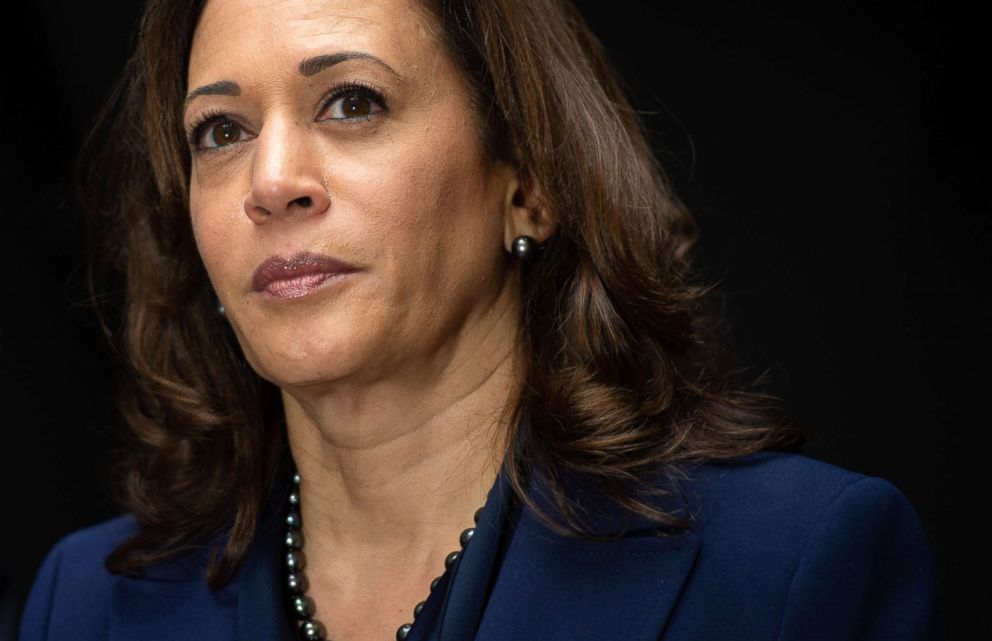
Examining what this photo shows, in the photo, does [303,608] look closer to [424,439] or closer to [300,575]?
[300,575]

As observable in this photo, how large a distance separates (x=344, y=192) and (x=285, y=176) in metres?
0.10

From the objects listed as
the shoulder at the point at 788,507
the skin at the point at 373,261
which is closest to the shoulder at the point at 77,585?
the skin at the point at 373,261

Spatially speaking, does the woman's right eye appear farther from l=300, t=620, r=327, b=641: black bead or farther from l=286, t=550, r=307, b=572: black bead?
l=300, t=620, r=327, b=641: black bead

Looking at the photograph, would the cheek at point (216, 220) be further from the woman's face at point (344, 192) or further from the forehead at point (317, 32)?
the forehead at point (317, 32)

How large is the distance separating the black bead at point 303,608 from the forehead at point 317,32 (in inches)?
38.5

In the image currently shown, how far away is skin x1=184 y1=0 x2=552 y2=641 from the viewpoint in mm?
2551

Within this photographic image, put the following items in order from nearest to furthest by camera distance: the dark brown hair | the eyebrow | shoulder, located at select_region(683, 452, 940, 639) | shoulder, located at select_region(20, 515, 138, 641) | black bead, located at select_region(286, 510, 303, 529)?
shoulder, located at select_region(683, 452, 940, 639)
the eyebrow
the dark brown hair
black bead, located at select_region(286, 510, 303, 529)
shoulder, located at select_region(20, 515, 138, 641)

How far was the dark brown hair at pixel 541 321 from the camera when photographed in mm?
2689

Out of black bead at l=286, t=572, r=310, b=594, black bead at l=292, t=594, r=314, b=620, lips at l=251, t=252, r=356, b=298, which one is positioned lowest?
Answer: black bead at l=292, t=594, r=314, b=620

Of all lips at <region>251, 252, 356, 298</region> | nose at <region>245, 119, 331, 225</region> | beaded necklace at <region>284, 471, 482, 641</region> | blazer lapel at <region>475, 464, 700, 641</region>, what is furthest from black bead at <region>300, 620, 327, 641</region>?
nose at <region>245, 119, 331, 225</region>

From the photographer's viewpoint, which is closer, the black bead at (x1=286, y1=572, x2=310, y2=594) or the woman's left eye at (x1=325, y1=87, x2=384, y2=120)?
the woman's left eye at (x1=325, y1=87, x2=384, y2=120)

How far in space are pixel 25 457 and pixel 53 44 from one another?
1012 mm

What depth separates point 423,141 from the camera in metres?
2.61

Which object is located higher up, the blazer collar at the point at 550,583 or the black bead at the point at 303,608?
the blazer collar at the point at 550,583
